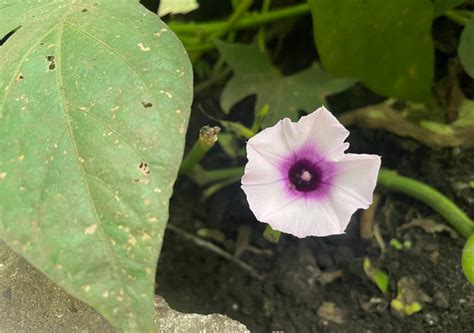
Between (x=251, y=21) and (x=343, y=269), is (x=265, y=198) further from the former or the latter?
(x=251, y=21)

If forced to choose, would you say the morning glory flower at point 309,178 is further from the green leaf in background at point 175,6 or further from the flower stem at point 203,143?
the green leaf in background at point 175,6

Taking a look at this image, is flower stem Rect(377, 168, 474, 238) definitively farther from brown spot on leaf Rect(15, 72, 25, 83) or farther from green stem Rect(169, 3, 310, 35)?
brown spot on leaf Rect(15, 72, 25, 83)

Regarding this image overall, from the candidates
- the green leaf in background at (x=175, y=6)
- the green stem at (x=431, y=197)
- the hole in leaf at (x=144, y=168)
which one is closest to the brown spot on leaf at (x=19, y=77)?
the hole in leaf at (x=144, y=168)

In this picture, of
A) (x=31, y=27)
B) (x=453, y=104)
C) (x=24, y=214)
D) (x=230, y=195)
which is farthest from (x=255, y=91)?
(x=24, y=214)

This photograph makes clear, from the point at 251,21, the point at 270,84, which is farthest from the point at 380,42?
the point at 251,21

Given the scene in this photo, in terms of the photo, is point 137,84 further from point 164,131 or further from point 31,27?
point 31,27

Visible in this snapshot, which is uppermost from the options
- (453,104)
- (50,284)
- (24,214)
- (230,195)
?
(24,214)

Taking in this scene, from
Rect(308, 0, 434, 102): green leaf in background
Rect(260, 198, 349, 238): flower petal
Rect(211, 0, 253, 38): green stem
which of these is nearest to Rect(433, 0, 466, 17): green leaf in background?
Rect(308, 0, 434, 102): green leaf in background
